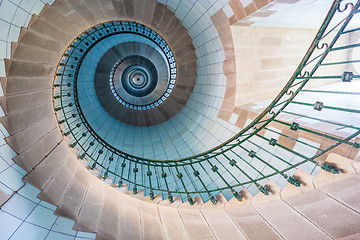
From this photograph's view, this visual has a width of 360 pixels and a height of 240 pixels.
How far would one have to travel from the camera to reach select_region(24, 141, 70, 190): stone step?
4.92 metres

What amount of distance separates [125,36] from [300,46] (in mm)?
9607

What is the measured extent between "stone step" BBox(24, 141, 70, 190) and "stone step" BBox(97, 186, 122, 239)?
1.71 m

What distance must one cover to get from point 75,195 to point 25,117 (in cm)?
301

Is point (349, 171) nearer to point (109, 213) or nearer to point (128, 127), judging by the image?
point (109, 213)

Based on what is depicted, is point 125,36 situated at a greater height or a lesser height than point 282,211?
greater

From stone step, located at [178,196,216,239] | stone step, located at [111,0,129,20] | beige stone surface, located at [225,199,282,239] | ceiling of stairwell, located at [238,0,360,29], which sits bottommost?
stone step, located at [178,196,216,239]

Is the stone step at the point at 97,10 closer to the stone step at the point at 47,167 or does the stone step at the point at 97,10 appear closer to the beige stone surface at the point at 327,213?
the stone step at the point at 47,167

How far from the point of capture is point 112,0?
7.43 metres

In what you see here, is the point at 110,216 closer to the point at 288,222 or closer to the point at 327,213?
the point at 288,222

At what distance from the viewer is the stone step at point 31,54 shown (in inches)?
210

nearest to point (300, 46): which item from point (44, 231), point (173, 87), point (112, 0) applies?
point (173, 87)

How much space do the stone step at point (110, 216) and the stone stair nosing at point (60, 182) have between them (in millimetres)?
1172

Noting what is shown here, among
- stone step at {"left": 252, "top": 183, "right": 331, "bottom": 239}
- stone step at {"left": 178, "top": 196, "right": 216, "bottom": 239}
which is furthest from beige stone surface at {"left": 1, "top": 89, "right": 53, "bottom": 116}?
stone step at {"left": 252, "top": 183, "right": 331, "bottom": 239}

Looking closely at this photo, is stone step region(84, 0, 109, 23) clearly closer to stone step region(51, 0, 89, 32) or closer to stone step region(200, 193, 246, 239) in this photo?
stone step region(51, 0, 89, 32)
